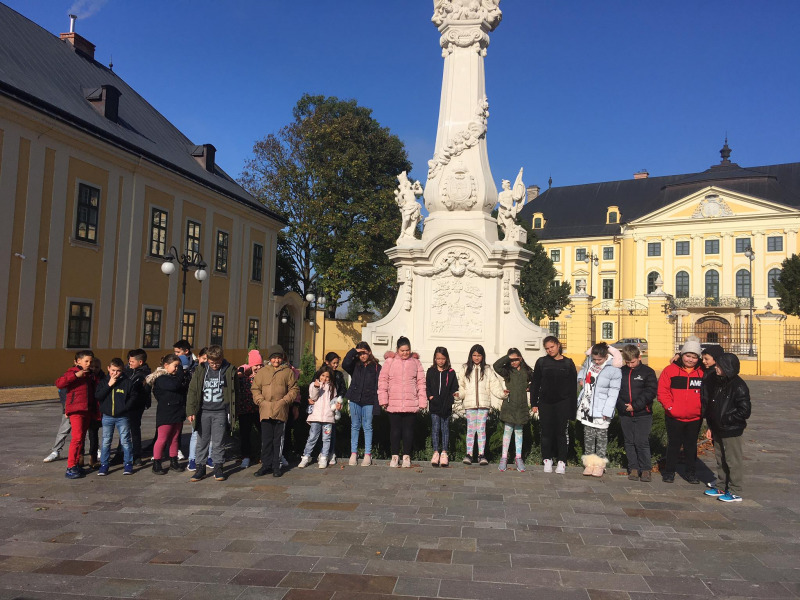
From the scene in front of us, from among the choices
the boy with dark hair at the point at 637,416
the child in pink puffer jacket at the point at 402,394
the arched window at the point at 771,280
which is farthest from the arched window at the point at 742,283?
the child in pink puffer jacket at the point at 402,394

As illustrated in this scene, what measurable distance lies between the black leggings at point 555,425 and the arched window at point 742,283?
53081 millimetres

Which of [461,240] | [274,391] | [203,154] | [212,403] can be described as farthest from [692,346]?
[203,154]

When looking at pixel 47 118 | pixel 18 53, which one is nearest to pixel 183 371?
pixel 47 118

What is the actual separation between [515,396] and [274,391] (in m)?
2.92

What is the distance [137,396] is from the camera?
Result: 23.3 ft

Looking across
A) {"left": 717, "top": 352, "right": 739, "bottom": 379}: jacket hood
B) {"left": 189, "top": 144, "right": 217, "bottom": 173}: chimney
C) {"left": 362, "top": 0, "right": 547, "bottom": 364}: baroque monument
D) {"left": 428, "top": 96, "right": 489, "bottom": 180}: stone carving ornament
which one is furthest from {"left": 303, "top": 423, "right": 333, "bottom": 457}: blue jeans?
{"left": 189, "top": 144, "right": 217, "bottom": 173}: chimney

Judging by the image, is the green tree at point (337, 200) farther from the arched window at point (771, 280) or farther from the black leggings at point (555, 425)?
the arched window at point (771, 280)

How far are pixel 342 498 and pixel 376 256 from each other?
25987mm

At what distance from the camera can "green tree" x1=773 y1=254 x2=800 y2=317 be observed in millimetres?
32938

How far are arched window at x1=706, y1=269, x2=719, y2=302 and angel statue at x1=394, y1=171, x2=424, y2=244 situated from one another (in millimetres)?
49918

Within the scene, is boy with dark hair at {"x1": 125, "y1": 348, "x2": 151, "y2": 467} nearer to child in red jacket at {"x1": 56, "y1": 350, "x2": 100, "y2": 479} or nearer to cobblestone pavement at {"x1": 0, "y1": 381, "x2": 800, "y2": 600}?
child in red jacket at {"x1": 56, "y1": 350, "x2": 100, "y2": 479}

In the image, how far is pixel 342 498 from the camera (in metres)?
5.99

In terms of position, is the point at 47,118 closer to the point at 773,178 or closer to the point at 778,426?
the point at 778,426

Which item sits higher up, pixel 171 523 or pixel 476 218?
pixel 476 218
